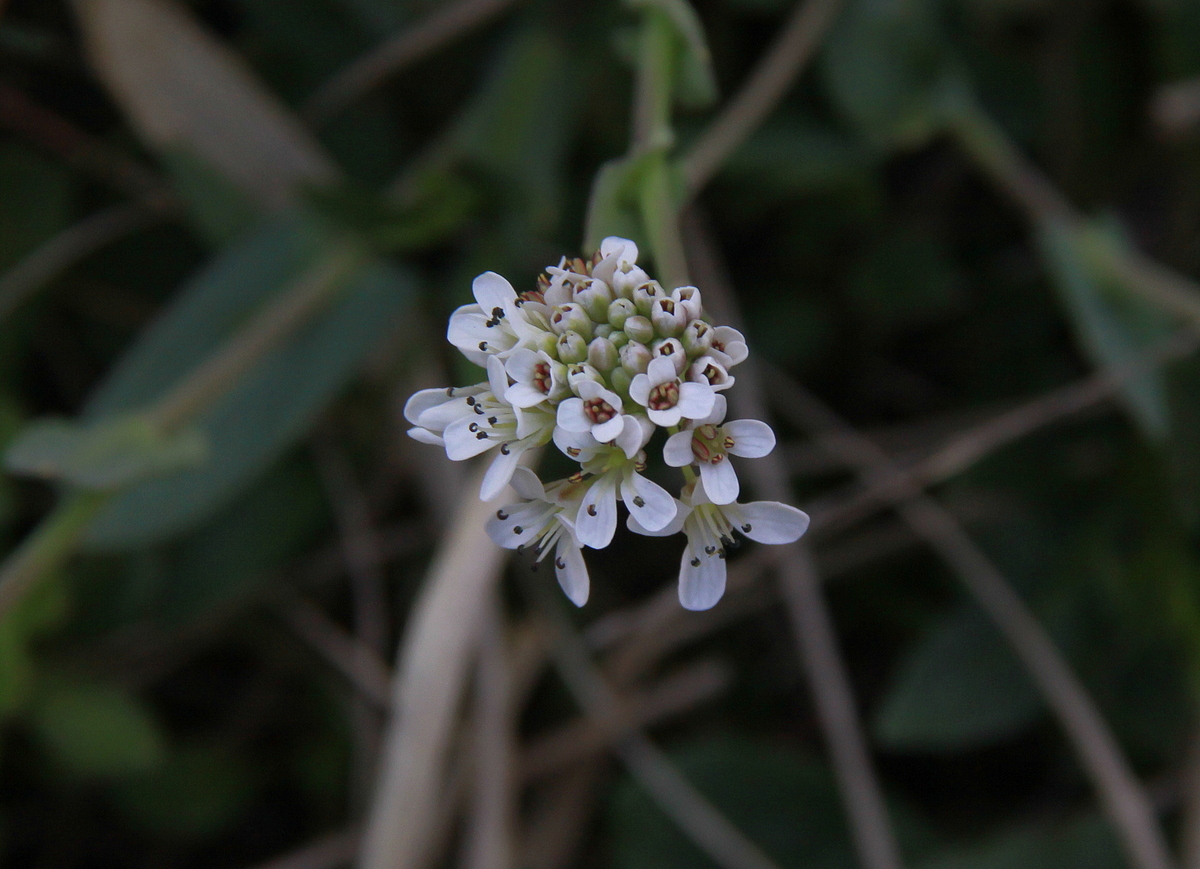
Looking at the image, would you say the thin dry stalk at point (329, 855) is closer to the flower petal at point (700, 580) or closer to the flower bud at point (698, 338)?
the flower petal at point (700, 580)

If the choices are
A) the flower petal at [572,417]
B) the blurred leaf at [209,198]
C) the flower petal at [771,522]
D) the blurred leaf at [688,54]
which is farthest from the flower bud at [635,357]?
the blurred leaf at [209,198]

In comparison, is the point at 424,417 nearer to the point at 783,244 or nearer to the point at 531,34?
the point at 531,34

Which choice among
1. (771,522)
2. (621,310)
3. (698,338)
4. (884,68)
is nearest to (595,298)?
(621,310)

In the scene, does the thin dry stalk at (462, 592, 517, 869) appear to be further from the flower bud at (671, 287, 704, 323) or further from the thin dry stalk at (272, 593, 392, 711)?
the flower bud at (671, 287, 704, 323)

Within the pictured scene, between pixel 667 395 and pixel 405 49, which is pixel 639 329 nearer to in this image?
pixel 667 395

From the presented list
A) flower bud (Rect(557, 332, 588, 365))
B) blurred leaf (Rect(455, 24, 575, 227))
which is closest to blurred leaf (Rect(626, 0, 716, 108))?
blurred leaf (Rect(455, 24, 575, 227))
